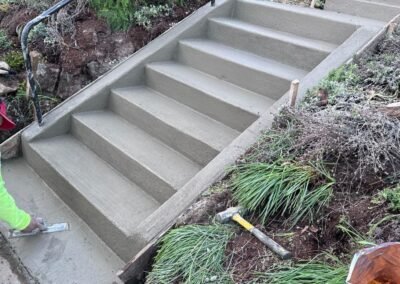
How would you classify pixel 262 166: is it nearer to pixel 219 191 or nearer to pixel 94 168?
pixel 219 191

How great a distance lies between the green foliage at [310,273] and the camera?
6.31 feet

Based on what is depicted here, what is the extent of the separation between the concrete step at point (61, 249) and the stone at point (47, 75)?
1.22 meters

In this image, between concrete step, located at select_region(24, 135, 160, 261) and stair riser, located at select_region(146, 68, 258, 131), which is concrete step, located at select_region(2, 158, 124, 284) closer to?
concrete step, located at select_region(24, 135, 160, 261)

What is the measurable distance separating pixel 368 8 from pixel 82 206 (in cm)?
359

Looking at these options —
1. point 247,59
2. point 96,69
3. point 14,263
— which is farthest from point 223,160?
point 96,69

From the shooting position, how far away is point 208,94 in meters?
3.77

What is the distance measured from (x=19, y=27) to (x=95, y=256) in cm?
314

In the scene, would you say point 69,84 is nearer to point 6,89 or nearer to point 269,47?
point 6,89

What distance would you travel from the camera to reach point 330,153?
2510 millimetres

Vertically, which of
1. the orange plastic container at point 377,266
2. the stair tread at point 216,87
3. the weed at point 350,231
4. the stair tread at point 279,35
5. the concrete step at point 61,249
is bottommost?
the concrete step at point 61,249

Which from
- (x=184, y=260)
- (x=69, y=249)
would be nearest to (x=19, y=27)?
(x=69, y=249)

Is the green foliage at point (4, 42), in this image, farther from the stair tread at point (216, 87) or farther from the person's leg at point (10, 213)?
the person's leg at point (10, 213)

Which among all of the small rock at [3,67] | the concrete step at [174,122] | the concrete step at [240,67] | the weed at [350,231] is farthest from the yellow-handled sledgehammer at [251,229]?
the small rock at [3,67]

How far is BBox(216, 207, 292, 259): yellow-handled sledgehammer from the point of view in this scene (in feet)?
7.22
